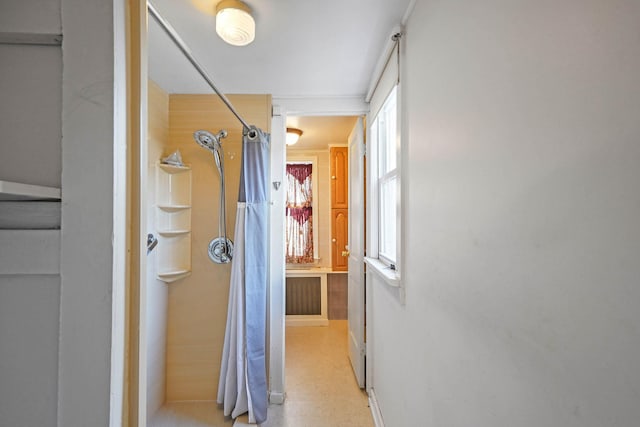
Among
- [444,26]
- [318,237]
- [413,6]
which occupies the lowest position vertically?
[318,237]

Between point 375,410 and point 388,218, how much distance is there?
1.31 meters

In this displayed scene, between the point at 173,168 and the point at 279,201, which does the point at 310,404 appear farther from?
the point at 173,168

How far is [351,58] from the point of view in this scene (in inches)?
68.1

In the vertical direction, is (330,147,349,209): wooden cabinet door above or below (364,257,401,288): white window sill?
above

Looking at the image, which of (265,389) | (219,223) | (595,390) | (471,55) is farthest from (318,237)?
(595,390)

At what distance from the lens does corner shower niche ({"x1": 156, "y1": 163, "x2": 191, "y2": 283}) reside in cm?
205

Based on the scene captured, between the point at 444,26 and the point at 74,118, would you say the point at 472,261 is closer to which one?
the point at 444,26

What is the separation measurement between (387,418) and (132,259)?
1.73 m

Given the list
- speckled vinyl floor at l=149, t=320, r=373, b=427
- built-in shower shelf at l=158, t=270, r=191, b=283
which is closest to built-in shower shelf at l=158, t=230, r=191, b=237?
built-in shower shelf at l=158, t=270, r=191, b=283

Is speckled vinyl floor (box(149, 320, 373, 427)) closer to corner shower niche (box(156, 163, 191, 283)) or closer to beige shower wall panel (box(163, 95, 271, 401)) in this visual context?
beige shower wall panel (box(163, 95, 271, 401))

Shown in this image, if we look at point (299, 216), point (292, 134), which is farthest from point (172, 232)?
point (299, 216)

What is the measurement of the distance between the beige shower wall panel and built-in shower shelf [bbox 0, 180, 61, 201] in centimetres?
172

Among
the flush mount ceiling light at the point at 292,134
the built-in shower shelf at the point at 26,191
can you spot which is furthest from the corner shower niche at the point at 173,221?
the built-in shower shelf at the point at 26,191

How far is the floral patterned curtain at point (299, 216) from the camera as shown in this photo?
155 inches
